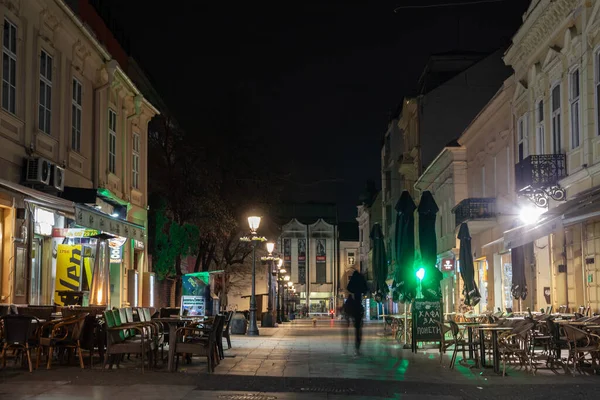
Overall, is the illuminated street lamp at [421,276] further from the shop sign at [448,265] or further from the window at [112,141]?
the shop sign at [448,265]

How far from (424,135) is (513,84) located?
21.6m

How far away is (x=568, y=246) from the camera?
2269 cm

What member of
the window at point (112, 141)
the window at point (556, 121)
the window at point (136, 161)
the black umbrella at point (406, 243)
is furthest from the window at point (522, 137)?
the window at point (136, 161)

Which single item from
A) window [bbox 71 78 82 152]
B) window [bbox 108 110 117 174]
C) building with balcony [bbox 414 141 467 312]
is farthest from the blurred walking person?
building with balcony [bbox 414 141 467 312]

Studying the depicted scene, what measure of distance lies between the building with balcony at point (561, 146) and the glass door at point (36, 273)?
37.0 ft

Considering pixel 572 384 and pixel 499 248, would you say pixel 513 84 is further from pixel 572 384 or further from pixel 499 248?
pixel 572 384

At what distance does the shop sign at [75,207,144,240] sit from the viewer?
19688mm

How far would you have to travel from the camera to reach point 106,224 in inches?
Answer: 848

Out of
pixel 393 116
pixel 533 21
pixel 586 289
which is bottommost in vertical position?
pixel 586 289

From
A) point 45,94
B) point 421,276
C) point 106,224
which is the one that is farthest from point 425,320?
point 45,94

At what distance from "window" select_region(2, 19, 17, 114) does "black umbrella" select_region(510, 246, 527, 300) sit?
15.0 meters

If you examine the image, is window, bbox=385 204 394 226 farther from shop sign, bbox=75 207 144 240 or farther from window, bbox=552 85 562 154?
shop sign, bbox=75 207 144 240

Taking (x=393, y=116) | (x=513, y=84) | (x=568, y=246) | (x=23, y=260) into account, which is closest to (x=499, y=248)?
(x=513, y=84)

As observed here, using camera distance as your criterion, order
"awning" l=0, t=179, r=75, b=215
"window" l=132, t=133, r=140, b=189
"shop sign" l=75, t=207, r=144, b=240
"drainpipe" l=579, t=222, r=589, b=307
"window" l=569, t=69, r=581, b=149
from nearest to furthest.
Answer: "awning" l=0, t=179, r=75, b=215, "shop sign" l=75, t=207, r=144, b=240, "drainpipe" l=579, t=222, r=589, b=307, "window" l=569, t=69, r=581, b=149, "window" l=132, t=133, r=140, b=189
